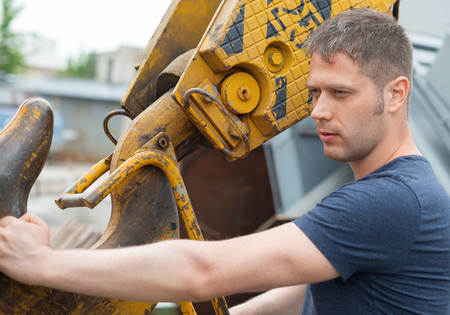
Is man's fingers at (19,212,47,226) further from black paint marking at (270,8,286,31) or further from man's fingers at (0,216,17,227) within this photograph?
black paint marking at (270,8,286,31)

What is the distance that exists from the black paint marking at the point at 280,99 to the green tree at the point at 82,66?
30.2 m

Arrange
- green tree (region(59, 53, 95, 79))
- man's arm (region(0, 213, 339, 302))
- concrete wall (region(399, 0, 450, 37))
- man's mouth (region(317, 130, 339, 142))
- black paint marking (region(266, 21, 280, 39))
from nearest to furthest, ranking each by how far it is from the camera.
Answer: man's arm (region(0, 213, 339, 302)) < man's mouth (region(317, 130, 339, 142)) < black paint marking (region(266, 21, 280, 39)) < concrete wall (region(399, 0, 450, 37)) < green tree (region(59, 53, 95, 79))

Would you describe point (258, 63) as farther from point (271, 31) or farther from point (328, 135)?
point (328, 135)

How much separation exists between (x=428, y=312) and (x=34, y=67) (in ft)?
127

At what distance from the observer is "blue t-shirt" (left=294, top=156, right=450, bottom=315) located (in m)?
0.93

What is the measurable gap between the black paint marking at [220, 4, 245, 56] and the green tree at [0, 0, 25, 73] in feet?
65.9

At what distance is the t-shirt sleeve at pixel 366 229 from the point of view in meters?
0.92

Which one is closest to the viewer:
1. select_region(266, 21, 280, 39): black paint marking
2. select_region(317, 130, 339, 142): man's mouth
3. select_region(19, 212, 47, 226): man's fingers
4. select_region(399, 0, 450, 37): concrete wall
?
select_region(19, 212, 47, 226): man's fingers

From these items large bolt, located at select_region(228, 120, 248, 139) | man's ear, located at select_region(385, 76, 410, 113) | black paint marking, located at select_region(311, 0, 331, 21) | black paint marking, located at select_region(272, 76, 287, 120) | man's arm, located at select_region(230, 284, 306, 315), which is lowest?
man's arm, located at select_region(230, 284, 306, 315)

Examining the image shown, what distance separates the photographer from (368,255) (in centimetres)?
93

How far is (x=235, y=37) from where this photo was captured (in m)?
1.21

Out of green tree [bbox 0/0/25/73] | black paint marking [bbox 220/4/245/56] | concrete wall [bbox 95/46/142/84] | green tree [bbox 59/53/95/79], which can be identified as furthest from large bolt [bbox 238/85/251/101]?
green tree [bbox 59/53/95/79]

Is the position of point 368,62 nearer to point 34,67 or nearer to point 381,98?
point 381,98

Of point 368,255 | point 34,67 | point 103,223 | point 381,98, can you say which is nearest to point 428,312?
point 368,255
